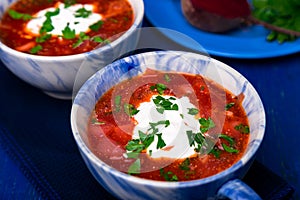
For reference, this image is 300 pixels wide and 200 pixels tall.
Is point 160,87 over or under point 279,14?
over

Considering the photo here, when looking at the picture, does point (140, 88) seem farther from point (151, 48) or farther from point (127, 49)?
point (151, 48)

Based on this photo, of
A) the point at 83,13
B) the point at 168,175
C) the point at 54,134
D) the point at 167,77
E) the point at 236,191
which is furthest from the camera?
the point at 83,13

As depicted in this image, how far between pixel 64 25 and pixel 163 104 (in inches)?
25.0

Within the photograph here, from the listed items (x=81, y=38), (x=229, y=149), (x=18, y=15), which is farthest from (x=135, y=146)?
(x=18, y=15)

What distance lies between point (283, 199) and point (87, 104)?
652 mm

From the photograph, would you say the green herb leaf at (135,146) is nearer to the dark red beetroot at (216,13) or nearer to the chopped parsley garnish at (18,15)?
the chopped parsley garnish at (18,15)

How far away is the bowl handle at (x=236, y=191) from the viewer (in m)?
1.22

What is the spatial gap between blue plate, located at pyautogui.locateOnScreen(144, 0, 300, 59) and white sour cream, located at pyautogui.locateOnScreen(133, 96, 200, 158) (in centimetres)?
65

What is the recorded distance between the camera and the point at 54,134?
1816mm

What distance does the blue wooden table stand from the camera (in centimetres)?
169

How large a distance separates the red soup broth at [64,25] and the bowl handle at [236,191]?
770 millimetres

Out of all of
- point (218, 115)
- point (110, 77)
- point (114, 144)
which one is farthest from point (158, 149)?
point (110, 77)

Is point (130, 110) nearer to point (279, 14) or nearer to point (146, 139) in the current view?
point (146, 139)

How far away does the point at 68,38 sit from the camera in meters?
1.93
